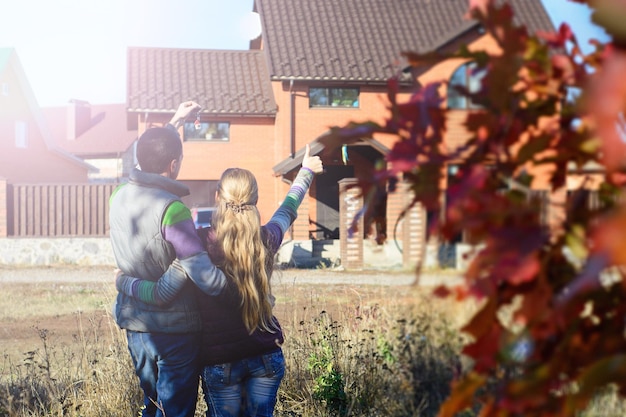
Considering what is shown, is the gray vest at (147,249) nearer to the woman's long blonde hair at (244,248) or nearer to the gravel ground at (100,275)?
the woman's long blonde hair at (244,248)

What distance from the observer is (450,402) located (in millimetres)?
1190

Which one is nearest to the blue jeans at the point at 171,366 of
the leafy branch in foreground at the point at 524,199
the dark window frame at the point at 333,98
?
the leafy branch in foreground at the point at 524,199

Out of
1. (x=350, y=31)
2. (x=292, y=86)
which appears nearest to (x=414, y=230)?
(x=292, y=86)

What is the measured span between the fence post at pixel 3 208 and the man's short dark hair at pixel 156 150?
16.3 metres

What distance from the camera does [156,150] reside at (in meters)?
3.44

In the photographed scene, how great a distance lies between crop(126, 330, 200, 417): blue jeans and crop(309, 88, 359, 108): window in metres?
18.4

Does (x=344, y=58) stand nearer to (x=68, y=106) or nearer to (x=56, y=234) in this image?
(x=56, y=234)

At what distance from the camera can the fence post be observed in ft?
60.1

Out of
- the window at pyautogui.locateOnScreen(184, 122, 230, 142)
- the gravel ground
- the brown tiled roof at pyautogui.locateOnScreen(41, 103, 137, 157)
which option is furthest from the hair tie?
the brown tiled roof at pyautogui.locateOnScreen(41, 103, 137, 157)

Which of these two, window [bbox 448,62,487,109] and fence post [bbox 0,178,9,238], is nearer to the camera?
window [bbox 448,62,487,109]

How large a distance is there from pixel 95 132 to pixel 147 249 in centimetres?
4346

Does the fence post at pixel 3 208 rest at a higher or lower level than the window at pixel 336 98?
lower

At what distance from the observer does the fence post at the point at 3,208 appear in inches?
721

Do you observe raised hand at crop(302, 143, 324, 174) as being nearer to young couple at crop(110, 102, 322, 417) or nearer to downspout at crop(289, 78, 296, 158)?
young couple at crop(110, 102, 322, 417)
